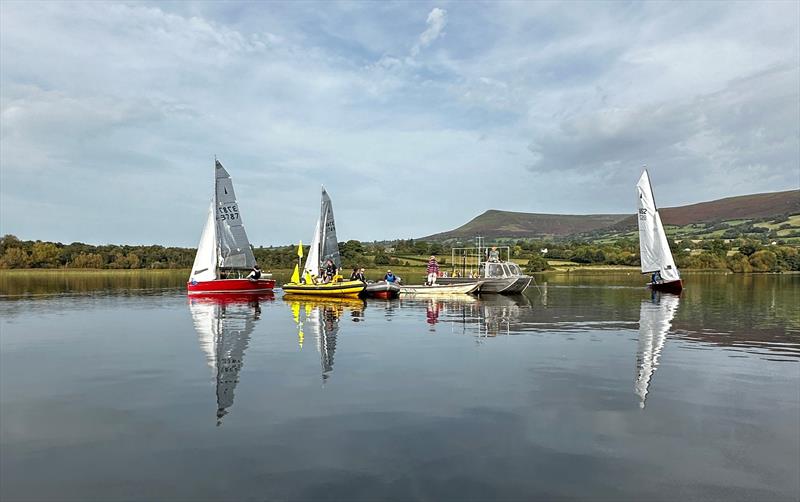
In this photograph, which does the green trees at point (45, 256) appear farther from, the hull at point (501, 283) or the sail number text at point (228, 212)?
the hull at point (501, 283)

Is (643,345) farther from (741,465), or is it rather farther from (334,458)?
(334,458)

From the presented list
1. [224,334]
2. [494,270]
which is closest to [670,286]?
[494,270]

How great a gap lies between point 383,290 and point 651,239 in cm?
3280

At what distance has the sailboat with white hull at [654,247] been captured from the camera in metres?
61.9

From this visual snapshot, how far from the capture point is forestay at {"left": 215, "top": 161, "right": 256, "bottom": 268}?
50188 mm

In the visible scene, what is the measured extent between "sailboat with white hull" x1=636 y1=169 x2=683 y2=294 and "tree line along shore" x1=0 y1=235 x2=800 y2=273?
62.8m

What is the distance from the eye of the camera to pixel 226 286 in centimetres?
4953

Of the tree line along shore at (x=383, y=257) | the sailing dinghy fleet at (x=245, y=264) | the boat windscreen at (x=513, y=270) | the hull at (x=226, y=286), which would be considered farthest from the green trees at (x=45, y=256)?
the boat windscreen at (x=513, y=270)

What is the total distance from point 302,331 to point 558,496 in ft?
65.4

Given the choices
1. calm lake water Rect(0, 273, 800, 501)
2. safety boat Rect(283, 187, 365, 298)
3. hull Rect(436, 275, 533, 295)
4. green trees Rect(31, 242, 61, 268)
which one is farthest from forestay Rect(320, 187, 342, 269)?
green trees Rect(31, 242, 61, 268)

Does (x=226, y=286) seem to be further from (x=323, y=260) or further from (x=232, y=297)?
(x=323, y=260)

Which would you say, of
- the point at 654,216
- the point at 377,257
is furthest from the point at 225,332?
the point at 377,257

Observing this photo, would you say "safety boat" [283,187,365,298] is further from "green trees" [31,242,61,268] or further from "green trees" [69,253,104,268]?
"green trees" [31,242,61,268]

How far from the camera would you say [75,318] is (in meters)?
33.3
